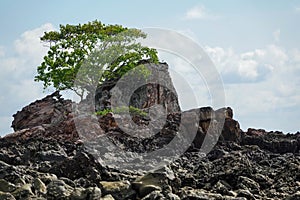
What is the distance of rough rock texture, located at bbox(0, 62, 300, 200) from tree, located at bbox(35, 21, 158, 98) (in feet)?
17.0

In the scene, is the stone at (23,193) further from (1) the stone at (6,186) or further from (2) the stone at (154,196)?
(2) the stone at (154,196)

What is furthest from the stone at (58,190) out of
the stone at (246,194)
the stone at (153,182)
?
the stone at (246,194)

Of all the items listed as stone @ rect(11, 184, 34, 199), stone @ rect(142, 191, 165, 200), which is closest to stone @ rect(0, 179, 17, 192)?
stone @ rect(11, 184, 34, 199)

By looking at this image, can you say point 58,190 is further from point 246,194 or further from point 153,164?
point 153,164

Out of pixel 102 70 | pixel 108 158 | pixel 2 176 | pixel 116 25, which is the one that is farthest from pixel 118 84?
pixel 2 176

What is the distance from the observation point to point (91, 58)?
45.0 m

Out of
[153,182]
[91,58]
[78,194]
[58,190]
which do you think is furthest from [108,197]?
[91,58]

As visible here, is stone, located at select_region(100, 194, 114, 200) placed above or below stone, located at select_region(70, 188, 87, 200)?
below

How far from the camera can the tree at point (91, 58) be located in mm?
44875

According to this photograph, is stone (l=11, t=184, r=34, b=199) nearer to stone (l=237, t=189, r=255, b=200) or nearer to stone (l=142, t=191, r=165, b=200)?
stone (l=142, t=191, r=165, b=200)

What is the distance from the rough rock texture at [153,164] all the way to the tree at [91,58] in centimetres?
520

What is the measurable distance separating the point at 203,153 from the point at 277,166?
581 centimetres

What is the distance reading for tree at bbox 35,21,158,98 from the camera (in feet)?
147

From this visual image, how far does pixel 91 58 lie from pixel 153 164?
22337 millimetres
